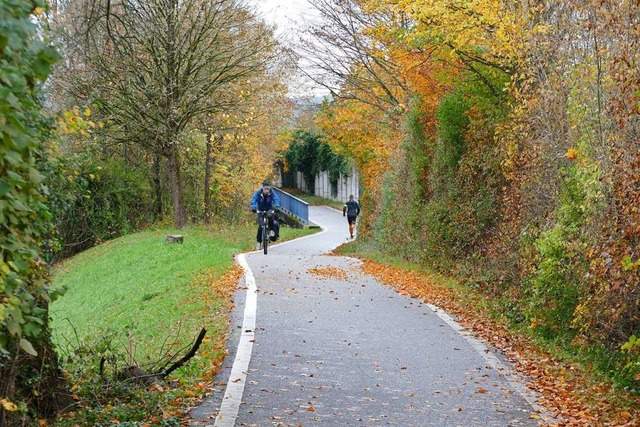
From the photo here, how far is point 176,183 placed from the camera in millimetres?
32281

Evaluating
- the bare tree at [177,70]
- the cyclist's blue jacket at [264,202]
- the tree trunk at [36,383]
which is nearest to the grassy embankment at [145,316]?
the tree trunk at [36,383]

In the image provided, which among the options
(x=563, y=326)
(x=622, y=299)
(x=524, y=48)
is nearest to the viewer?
(x=622, y=299)

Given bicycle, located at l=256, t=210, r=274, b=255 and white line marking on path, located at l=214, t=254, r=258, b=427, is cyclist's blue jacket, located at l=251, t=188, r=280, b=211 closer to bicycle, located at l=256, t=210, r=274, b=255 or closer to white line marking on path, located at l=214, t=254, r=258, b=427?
bicycle, located at l=256, t=210, r=274, b=255

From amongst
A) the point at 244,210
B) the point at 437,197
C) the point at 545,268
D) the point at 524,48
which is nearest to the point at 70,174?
the point at 545,268

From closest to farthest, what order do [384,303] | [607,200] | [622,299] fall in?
[622,299], [607,200], [384,303]

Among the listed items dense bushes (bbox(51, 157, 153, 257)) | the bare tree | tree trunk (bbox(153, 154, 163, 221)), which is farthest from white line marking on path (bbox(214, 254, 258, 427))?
tree trunk (bbox(153, 154, 163, 221))

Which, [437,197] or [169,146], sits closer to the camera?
[437,197]

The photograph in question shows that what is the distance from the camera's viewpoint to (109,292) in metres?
22.0

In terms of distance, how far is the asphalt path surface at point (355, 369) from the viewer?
24.5 ft

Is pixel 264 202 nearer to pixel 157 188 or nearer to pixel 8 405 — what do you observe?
pixel 157 188

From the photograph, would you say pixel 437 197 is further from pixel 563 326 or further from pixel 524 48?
pixel 563 326

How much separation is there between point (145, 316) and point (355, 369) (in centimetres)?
690

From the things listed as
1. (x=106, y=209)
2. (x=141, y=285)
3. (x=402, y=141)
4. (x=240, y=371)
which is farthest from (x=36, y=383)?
(x=106, y=209)

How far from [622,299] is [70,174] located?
5.50 m
